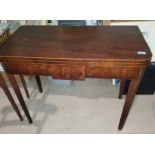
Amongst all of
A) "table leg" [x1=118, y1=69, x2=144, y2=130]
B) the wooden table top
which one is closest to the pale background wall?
the wooden table top

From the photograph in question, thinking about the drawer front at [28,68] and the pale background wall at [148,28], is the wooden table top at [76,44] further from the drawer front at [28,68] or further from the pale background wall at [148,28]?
the pale background wall at [148,28]

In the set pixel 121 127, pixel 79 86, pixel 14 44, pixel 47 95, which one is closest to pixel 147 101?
pixel 121 127

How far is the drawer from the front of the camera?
3.14 ft

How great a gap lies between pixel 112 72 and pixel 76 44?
27 cm

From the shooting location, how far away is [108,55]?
3.05ft

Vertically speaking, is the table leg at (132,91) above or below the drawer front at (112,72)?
below

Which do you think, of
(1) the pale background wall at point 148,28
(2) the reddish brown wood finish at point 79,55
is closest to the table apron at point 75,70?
(2) the reddish brown wood finish at point 79,55

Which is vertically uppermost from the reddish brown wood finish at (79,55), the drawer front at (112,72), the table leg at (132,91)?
the reddish brown wood finish at (79,55)

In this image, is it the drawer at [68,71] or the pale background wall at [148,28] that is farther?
the pale background wall at [148,28]

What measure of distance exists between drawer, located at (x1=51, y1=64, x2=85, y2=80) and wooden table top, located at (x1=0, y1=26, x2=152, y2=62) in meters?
0.06

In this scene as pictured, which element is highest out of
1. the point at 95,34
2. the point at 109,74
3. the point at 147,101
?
the point at 95,34

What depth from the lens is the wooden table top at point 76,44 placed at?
0.94m

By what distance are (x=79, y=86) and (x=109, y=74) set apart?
814 mm
